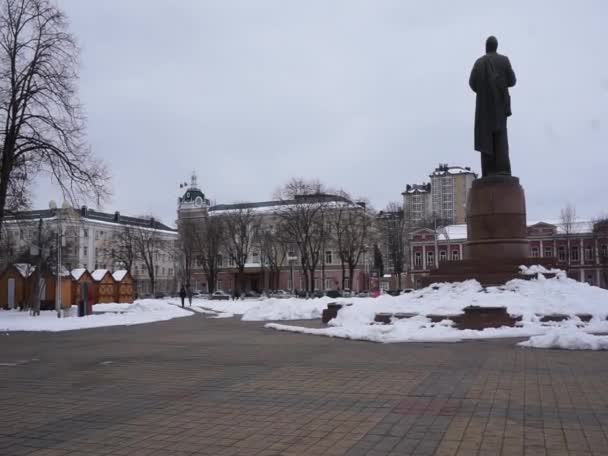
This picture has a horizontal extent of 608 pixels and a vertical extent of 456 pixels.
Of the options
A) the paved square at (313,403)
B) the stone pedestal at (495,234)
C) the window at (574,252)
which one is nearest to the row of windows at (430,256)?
the window at (574,252)

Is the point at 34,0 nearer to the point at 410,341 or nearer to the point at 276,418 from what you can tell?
the point at 410,341

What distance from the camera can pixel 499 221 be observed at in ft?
67.1

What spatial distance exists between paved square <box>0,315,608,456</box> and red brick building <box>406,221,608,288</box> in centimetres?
6810

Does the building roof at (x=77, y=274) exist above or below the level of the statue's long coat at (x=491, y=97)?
below

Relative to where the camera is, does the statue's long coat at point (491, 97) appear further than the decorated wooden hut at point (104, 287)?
No

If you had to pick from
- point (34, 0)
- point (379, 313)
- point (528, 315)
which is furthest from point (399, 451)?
point (34, 0)

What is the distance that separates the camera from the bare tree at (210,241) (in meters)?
75.1

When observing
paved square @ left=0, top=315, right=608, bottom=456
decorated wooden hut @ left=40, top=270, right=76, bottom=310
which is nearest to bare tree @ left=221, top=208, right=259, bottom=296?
decorated wooden hut @ left=40, top=270, right=76, bottom=310

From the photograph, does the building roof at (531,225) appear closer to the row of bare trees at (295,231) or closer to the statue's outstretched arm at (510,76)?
the row of bare trees at (295,231)

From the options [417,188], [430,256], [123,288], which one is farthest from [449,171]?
[123,288]

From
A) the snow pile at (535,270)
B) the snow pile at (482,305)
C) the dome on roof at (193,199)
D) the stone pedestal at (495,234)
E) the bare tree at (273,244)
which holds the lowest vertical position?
the snow pile at (482,305)

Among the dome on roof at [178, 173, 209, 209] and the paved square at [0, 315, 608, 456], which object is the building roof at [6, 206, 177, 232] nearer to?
the dome on roof at [178, 173, 209, 209]

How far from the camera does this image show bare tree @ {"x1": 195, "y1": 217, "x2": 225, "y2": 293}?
7506cm

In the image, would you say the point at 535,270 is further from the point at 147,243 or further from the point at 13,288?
the point at 147,243
